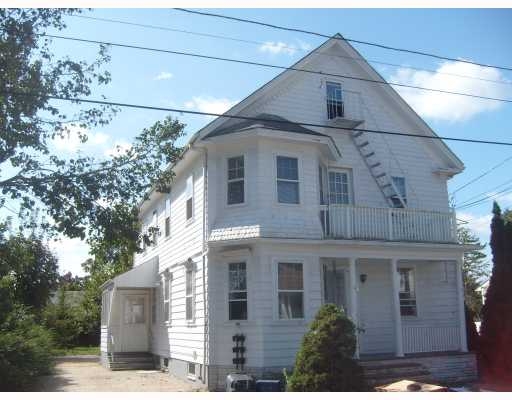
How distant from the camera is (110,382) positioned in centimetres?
1753

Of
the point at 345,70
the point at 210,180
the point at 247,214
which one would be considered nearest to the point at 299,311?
the point at 247,214

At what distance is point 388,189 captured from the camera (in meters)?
18.7

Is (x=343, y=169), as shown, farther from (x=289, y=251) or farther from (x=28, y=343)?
(x=28, y=343)

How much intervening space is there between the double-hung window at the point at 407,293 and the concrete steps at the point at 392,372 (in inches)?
121

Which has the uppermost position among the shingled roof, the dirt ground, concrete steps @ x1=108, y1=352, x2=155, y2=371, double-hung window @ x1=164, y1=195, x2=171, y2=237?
the shingled roof

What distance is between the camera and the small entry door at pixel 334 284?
1761 centimetres

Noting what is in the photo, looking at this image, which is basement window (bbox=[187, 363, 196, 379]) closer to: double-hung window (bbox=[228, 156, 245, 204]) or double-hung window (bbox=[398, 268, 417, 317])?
double-hung window (bbox=[228, 156, 245, 204])

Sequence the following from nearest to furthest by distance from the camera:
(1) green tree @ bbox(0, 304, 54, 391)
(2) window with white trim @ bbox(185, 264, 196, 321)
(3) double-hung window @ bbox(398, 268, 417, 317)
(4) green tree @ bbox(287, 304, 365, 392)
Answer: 1. (4) green tree @ bbox(287, 304, 365, 392)
2. (1) green tree @ bbox(0, 304, 54, 391)
3. (2) window with white trim @ bbox(185, 264, 196, 321)
4. (3) double-hung window @ bbox(398, 268, 417, 317)

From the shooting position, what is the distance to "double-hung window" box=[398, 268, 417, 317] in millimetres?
18797

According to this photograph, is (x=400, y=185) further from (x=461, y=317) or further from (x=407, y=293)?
(x=461, y=317)

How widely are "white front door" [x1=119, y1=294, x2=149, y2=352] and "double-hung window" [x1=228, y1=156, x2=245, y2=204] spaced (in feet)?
30.6

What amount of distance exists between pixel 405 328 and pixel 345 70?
8.78 m

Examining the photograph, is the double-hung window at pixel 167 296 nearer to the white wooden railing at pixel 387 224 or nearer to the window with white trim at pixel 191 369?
the window with white trim at pixel 191 369

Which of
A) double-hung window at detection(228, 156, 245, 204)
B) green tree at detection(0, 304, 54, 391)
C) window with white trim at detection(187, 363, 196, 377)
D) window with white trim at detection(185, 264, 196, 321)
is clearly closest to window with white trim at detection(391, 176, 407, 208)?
double-hung window at detection(228, 156, 245, 204)
